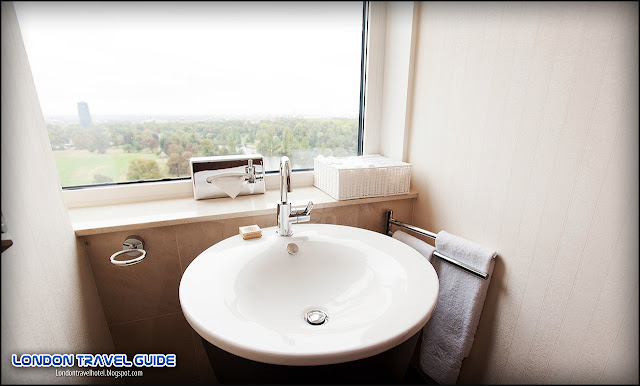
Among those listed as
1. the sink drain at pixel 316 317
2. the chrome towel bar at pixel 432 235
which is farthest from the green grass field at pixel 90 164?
the chrome towel bar at pixel 432 235

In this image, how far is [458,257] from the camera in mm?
914

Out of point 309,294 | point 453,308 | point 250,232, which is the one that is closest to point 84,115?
point 250,232

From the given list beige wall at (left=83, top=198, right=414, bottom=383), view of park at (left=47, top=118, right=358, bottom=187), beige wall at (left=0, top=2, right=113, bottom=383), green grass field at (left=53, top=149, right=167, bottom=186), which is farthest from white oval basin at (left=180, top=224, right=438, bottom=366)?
green grass field at (left=53, top=149, right=167, bottom=186)

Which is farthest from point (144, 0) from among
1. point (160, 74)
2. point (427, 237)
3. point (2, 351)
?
point (427, 237)

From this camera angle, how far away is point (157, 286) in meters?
0.97

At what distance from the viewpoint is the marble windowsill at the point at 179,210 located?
2.90 feet

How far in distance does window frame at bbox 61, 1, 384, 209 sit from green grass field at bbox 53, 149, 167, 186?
25 millimetres

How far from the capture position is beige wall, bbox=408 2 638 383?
1.93 ft

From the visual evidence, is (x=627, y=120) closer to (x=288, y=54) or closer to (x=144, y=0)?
(x=144, y=0)

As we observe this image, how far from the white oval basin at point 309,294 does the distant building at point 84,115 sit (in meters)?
0.57

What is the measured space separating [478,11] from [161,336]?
133cm

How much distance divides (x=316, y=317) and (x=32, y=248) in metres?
0.61

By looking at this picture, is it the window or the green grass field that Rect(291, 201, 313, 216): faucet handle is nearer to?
the window

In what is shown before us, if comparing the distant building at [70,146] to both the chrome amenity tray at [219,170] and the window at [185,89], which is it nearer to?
the window at [185,89]
